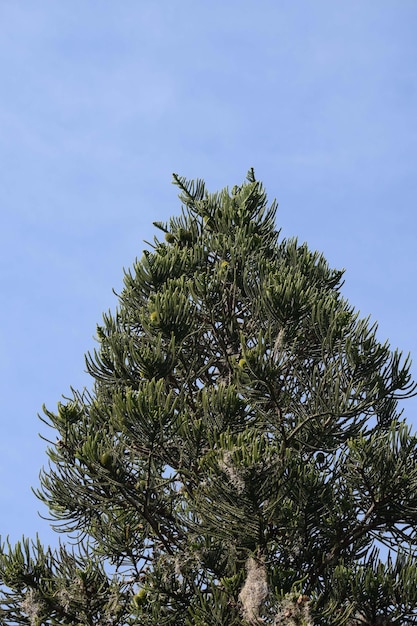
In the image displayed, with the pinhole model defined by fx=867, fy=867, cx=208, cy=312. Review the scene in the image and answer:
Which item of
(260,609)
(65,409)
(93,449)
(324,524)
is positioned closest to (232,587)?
(260,609)

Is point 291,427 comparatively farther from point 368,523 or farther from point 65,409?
point 65,409

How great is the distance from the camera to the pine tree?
789cm

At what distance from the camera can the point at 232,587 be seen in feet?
26.1

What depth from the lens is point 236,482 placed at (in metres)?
7.49

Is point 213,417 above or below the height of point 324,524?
above

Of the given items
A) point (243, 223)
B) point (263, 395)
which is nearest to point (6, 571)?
point (263, 395)

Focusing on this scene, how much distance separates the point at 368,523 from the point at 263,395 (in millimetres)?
1659

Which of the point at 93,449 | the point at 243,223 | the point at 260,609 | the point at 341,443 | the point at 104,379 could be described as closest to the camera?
the point at 260,609

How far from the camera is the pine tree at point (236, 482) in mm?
7891

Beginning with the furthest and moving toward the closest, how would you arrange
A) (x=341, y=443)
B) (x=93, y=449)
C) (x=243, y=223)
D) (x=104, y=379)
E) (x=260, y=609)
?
(x=243, y=223), (x=104, y=379), (x=341, y=443), (x=93, y=449), (x=260, y=609)

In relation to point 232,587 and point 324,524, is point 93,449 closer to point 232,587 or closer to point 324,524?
point 232,587

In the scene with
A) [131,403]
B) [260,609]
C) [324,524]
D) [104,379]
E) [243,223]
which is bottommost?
[260,609]

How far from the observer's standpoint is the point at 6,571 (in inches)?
339

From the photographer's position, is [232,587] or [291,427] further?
[291,427]
